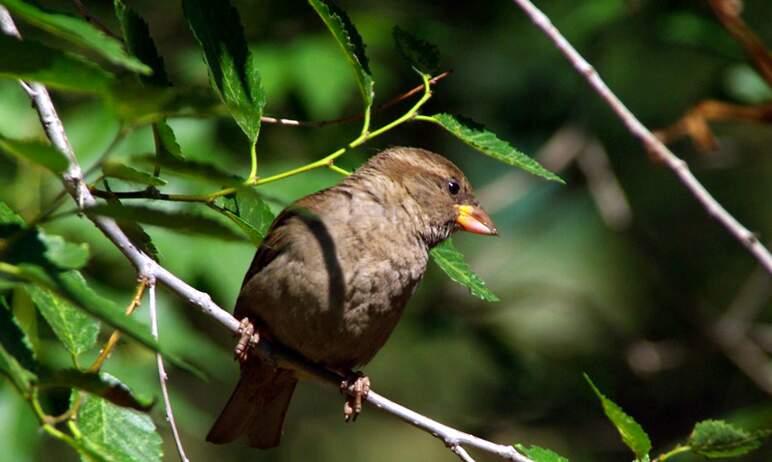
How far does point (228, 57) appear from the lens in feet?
11.5

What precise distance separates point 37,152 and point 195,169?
1.03ft

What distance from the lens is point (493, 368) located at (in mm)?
8461

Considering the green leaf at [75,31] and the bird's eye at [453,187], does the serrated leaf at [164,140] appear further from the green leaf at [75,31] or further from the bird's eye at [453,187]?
the bird's eye at [453,187]

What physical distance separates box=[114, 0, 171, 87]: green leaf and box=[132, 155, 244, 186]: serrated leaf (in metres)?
0.73

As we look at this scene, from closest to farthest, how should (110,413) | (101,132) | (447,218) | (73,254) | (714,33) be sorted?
1. (73,254)
2. (110,413)
3. (447,218)
4. (101,132)
5. (714,33)

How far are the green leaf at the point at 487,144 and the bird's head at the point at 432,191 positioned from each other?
1178mm

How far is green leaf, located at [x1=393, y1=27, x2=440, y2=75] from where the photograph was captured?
12.6ft

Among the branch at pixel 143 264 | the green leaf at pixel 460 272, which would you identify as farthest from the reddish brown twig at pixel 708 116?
the branch at pixel 143 264

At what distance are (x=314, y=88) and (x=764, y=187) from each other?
12.9 ft

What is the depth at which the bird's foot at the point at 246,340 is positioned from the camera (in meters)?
→ 4.48

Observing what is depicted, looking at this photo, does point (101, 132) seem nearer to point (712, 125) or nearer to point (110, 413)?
point (110, 413)

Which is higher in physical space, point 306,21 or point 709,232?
point 306,21

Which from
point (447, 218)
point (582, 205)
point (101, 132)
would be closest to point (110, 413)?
point (447, 218)

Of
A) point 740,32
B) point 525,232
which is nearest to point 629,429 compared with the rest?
point 740,32
